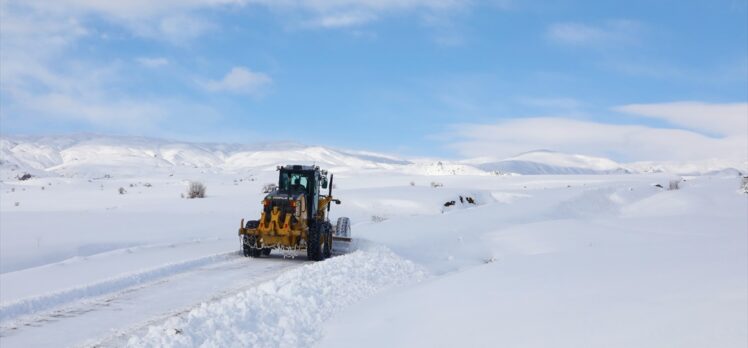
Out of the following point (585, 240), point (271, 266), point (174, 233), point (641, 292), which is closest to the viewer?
point (641, 292)

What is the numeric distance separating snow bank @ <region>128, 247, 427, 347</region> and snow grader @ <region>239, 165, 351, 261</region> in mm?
3322

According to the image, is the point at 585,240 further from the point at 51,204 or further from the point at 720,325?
the point at 51,204

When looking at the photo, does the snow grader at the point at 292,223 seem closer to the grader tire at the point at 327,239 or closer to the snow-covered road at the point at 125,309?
the grader tire at the point at 327,239

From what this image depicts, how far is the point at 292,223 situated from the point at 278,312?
7920 millimetres

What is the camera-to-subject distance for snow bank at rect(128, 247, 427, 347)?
6953mm

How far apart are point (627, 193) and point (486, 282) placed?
29.2 metres

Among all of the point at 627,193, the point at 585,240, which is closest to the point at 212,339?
the point at 585,240

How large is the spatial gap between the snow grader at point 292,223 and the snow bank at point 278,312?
3.32 m

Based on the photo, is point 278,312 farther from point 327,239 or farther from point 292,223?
point 327,239

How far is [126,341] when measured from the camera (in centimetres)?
725

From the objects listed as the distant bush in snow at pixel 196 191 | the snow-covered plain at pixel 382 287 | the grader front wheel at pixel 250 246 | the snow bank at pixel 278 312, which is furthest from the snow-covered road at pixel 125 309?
the distant bush in snow at pixel 196 191

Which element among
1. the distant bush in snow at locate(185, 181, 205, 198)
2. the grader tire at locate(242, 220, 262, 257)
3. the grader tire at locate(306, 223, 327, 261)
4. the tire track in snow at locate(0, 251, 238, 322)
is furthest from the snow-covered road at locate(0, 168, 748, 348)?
the distant bush in snow at locate(185, 181, 205, 198)

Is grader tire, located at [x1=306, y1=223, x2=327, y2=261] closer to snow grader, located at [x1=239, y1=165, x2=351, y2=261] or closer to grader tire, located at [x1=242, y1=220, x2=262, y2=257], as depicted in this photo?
snow grader, located at [x1=239, y1=165, x2=351, y2=261]

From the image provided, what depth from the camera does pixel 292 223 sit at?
53.7 ft
